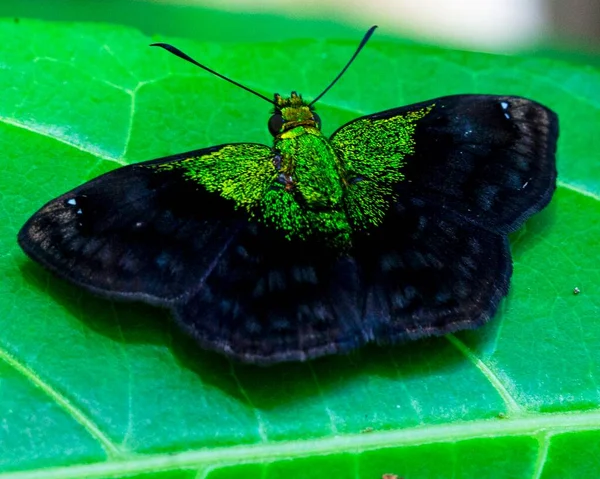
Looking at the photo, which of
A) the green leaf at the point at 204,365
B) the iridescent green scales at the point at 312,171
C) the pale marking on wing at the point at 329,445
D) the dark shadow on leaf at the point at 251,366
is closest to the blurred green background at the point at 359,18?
the green leaf at the point at 204,365

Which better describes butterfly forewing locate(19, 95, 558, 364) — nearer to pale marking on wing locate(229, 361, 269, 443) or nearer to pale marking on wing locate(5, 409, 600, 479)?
pale marking on wing locate(229, 361, 269, 443)

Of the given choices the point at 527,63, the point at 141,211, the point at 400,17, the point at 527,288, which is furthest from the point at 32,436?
the point at 400,17

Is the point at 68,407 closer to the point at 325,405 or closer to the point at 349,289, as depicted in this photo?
the point at 325,405

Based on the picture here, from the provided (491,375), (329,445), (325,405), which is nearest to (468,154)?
(491,375)

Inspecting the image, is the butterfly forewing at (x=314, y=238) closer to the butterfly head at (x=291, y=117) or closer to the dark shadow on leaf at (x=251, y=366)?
the butterfly head at (x=291, y=117)

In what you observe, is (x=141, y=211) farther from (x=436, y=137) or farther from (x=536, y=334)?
(x=536, y=334)

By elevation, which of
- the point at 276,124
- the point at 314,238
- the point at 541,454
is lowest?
the point at 541,454
